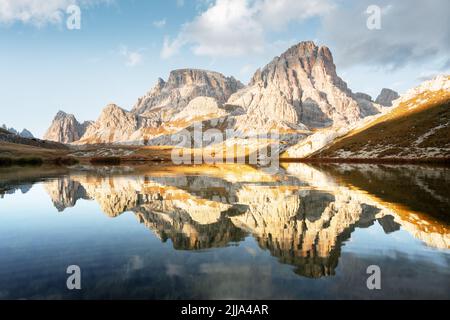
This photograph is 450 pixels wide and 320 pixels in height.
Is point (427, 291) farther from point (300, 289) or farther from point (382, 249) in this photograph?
point (382, 249)

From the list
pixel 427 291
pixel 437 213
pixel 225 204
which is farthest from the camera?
pixel 225 204

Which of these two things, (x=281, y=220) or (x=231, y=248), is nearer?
(x=231, y=248)

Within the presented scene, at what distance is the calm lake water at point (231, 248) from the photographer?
1591cm

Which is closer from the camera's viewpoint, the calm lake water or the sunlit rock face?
the calm lake water

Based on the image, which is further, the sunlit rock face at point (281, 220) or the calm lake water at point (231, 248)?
the sunlit rock face at point (281, 220)

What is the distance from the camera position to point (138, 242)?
989 inches

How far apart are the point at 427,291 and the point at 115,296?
14.1 meters

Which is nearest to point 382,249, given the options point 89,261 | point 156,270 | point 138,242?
point 156,270

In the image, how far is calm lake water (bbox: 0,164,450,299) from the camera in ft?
52.2

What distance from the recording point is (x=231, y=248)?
23031 millimetres

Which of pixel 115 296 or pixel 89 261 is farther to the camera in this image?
pixel 89 261

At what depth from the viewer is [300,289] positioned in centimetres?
A: 1559

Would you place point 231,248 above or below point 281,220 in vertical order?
below
